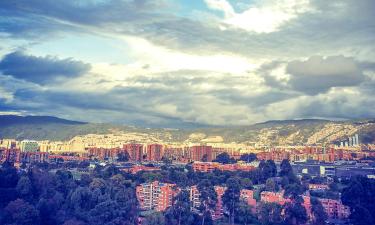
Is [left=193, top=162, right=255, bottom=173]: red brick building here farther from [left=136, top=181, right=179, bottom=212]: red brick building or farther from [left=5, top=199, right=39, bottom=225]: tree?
[left=5, top=199, right=39, bottom=225]: tree

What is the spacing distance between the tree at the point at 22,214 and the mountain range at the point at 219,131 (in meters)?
Result: 42.5

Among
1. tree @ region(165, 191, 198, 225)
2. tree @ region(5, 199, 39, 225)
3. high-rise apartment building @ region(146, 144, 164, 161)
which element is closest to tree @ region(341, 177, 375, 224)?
tree @ region(165, 191, 198, 225)

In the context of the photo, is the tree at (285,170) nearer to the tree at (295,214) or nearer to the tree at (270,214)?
the tree at (270,214)

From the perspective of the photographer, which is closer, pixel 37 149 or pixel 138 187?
pixel 138 187

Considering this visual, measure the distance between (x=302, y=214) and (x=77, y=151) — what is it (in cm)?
3682

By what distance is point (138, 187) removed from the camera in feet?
79.9

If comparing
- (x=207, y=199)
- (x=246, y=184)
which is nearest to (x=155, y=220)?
(x=207, y=199)

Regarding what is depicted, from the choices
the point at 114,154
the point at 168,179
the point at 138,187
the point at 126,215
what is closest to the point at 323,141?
the point at 114,154

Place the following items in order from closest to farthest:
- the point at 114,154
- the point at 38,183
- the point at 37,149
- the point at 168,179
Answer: the point at 38,183
the point at 168,179
the point at 114,154
the point at 37,149

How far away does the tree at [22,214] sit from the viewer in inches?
639

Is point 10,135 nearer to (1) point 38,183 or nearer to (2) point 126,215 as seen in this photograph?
(1) point 38,183

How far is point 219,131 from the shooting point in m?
70.6

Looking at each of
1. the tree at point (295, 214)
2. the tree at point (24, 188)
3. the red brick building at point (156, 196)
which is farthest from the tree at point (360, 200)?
the tree at point (24, 188)

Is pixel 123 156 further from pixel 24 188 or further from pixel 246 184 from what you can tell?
pixel 24 188
